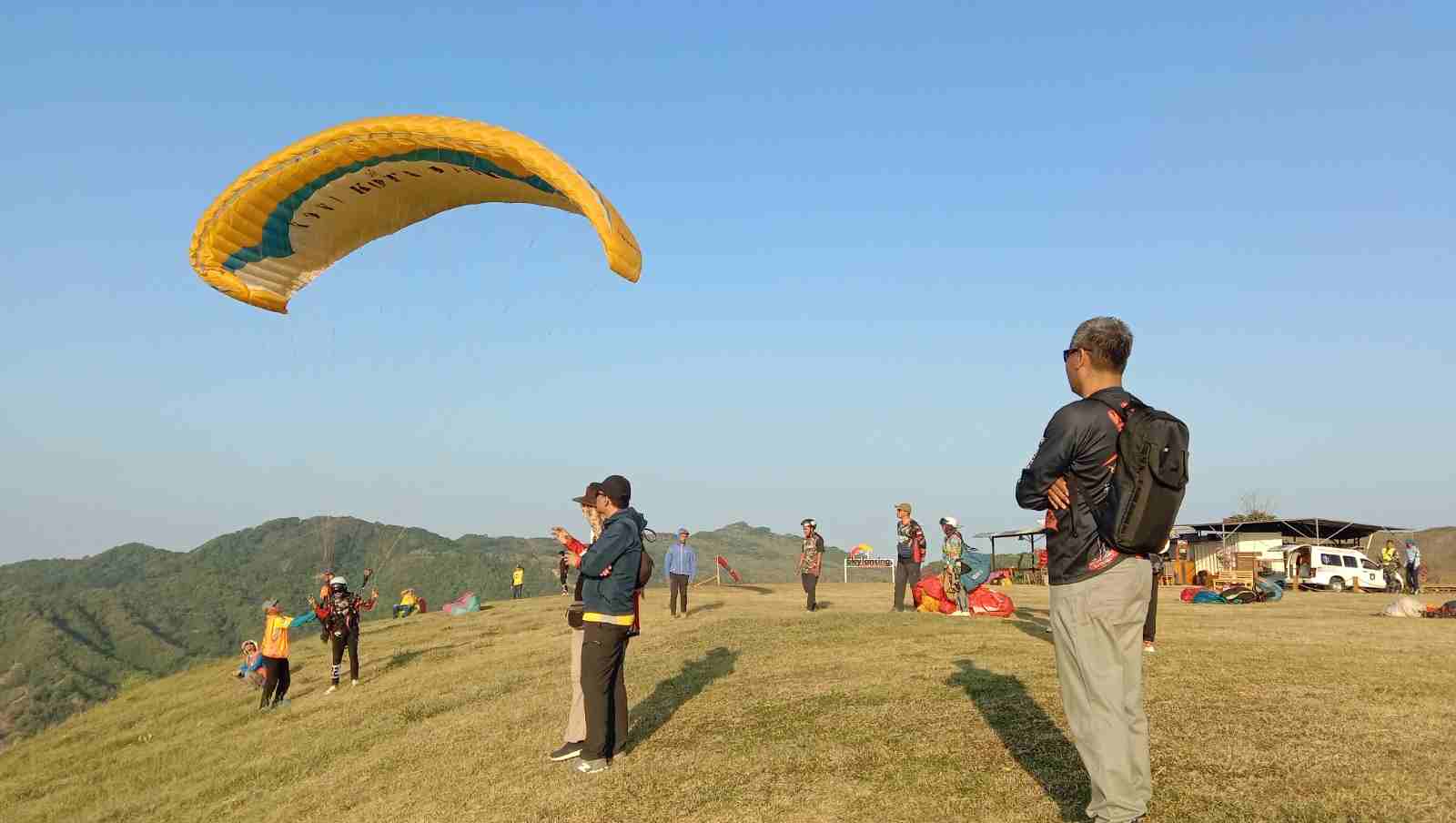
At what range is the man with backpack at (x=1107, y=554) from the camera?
4.34m

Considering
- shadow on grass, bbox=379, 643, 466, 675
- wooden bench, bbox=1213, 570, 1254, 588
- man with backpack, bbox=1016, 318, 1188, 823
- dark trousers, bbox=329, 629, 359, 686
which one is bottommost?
shadow on grass, bbox=379, 643, 466, 675

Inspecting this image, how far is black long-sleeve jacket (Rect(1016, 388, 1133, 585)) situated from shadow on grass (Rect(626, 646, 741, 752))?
529cm

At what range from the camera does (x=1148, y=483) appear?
4332mm

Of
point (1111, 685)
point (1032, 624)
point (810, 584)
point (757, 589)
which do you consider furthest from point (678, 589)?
point (1111, 685)

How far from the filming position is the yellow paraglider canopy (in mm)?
10398

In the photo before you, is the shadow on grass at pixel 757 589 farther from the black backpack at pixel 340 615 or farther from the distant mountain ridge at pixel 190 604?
→ the distant mountain ridge at pixel 190 604

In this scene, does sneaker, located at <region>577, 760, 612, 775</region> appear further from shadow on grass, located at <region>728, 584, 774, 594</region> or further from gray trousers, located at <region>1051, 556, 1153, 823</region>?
shadow on grass, located at <region>728, 584, 774, 594</region>

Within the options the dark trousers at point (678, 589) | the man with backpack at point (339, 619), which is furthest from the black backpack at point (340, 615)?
the dark trousers at point (678, 589)

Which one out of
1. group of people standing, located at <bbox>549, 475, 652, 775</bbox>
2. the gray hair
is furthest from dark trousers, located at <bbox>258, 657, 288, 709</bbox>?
the gray hair

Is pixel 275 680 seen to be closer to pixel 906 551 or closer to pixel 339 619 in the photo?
pixel 339 619

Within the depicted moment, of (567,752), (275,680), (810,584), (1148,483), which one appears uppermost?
(1148,483)

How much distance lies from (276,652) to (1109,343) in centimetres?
1626

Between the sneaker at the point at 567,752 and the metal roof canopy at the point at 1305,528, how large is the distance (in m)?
38.9

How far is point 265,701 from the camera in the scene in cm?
1658
